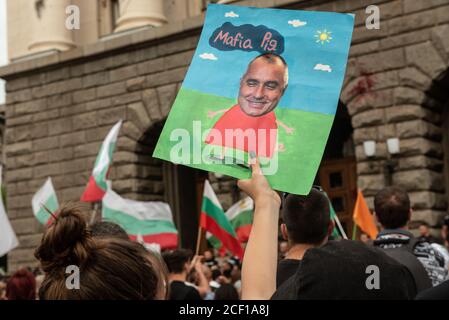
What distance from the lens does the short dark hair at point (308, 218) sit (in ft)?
11.4

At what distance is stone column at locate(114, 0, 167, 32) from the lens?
58.1 ft

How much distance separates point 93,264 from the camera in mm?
1965

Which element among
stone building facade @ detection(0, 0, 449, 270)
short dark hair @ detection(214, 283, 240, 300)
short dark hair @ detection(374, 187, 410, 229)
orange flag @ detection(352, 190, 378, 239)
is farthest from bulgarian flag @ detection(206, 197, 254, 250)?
short dark hair @ detection(374, 187, 410, 229)

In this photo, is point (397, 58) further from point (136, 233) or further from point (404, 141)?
point (136, 233)

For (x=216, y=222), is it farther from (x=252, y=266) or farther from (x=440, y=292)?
(x=440, y=292)

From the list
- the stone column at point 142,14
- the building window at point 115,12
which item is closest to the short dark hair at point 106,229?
the stone column at point 142,14

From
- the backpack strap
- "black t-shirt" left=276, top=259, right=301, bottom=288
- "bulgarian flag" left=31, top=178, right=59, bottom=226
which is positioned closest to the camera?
Answer: "black t-shirt" left=276, top=259, right=301, bottom=288

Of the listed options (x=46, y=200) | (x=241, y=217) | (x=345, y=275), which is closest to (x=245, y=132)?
(x=345, y=275)

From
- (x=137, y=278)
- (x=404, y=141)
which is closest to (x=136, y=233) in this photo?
(x=404, y=141)

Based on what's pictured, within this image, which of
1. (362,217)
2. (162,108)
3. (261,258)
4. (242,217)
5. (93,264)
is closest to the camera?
(93,264)

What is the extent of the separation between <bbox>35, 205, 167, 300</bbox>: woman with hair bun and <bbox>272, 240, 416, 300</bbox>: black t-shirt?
0.35m

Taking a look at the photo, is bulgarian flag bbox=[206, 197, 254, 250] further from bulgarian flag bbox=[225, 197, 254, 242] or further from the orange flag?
the orange flag

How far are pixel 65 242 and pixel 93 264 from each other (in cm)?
17

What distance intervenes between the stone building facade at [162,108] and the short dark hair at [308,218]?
381 inches
